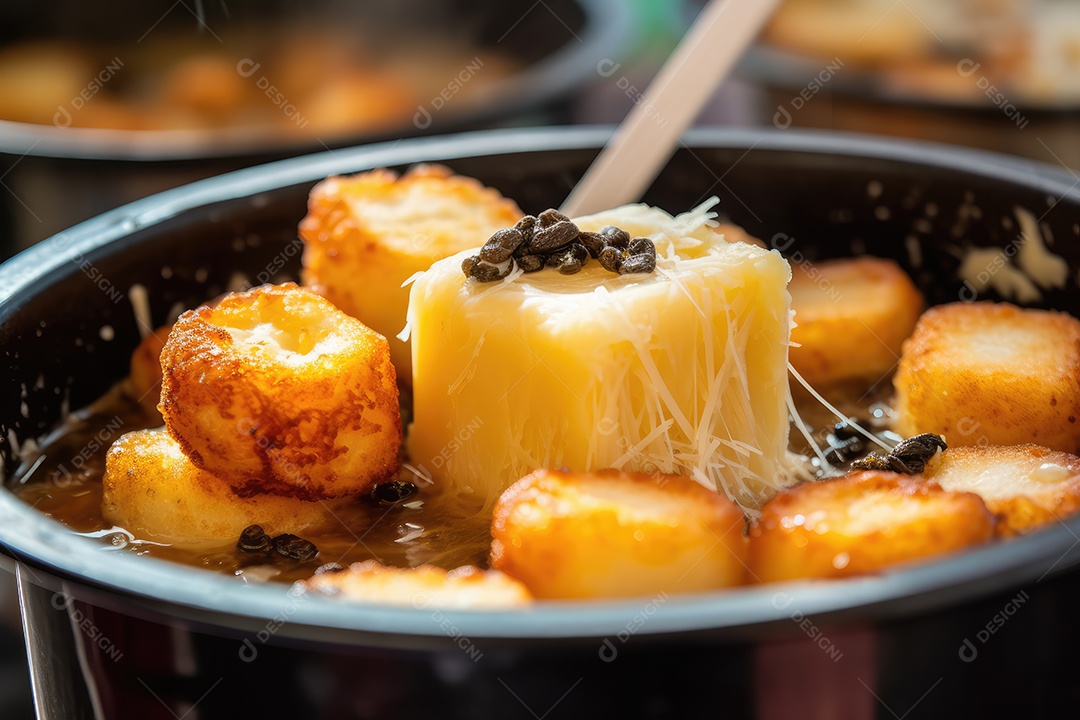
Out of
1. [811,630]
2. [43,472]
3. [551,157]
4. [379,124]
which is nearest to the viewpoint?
[811,630]

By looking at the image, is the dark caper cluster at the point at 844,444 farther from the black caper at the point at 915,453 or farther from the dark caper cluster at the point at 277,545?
the dark caper cluster at the point at 277,545

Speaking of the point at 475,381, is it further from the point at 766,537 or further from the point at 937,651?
the point at 937,651

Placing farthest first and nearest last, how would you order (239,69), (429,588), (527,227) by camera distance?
(239,69) < (527,227) < (429,588)

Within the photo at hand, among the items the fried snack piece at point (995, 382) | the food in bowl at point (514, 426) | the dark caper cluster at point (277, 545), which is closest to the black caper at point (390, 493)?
the food in bowl at point (514, 426)

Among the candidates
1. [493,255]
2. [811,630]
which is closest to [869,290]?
[493,255]

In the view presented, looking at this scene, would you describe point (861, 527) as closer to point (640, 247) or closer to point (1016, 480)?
point (1016, 480)

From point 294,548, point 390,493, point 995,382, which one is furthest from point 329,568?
point 995,382
